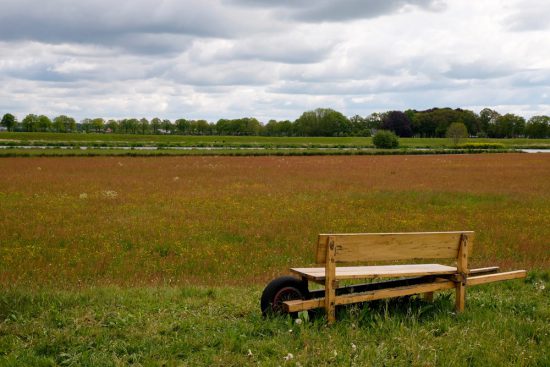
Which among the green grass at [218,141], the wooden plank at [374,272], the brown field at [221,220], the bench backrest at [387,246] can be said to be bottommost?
the brown field at [221,220]

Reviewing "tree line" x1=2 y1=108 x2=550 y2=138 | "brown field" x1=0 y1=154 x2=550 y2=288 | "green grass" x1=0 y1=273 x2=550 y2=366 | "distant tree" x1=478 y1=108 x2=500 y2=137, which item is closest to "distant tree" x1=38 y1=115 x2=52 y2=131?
"tree line" x1=2 y1=108 x2=550 y2=138

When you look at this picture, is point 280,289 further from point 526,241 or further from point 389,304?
point 526,241

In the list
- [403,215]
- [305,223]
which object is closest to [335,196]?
[403,215]

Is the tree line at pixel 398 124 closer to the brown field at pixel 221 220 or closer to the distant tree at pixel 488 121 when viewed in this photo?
the distant tree at pixel 488 121

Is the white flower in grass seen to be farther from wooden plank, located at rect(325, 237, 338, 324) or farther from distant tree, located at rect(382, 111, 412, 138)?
distant tree, located at rect(382, 111, 412, 138)

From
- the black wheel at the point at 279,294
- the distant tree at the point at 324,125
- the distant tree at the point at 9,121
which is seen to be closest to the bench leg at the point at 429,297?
the black wheel at the point at 279,294

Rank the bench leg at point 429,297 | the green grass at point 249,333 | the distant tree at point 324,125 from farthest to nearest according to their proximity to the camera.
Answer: the distant tree at point 324,125 < the bench leg at point 429,297 < the green grass at point 249,333

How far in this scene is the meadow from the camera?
5785mm

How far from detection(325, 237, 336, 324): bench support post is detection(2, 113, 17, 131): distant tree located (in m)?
186

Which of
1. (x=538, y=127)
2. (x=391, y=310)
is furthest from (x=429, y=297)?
(x=538, y=127)

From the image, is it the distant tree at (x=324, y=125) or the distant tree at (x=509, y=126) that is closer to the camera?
the distant tree at (x=509, y=126)

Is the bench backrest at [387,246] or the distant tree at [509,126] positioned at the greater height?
the distant tree at [509,126]

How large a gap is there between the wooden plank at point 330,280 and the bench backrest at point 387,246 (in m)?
0.05

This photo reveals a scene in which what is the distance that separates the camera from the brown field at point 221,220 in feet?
38.6
